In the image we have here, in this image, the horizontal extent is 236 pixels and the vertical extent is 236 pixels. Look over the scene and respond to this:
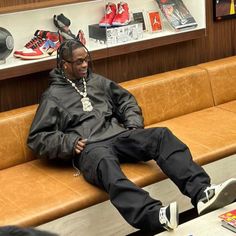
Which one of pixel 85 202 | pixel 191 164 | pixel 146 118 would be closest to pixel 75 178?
pixel 85 202

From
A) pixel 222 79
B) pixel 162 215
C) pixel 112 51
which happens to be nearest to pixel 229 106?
pixel 222 79

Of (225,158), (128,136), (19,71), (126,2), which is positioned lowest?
(225,158)

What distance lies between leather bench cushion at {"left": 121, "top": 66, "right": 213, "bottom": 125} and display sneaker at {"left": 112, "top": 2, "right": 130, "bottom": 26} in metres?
0.40

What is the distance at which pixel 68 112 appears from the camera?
3072 mm

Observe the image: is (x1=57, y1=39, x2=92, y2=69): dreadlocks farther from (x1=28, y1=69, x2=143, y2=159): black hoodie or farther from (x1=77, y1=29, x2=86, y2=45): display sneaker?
(x1=77, y1=29, x2=86, y2=45): display sneaker

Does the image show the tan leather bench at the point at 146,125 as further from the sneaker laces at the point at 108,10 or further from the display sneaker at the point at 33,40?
the sneaker laces at the point at 108,10

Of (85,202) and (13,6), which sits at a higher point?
(13,6)

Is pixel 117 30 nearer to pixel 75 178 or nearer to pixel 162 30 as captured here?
pixel 162 30

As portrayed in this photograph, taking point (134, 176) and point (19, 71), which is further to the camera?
point (19, 71)

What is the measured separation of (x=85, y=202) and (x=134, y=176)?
0.32m

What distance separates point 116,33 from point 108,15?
14 centimetres

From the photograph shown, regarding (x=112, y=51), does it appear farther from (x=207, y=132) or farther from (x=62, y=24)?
(x=207, y=132)

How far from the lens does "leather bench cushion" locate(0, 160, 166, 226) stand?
2588 millimetres

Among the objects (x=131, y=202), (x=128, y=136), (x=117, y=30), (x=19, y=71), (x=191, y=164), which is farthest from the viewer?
(x=117, y=30)
